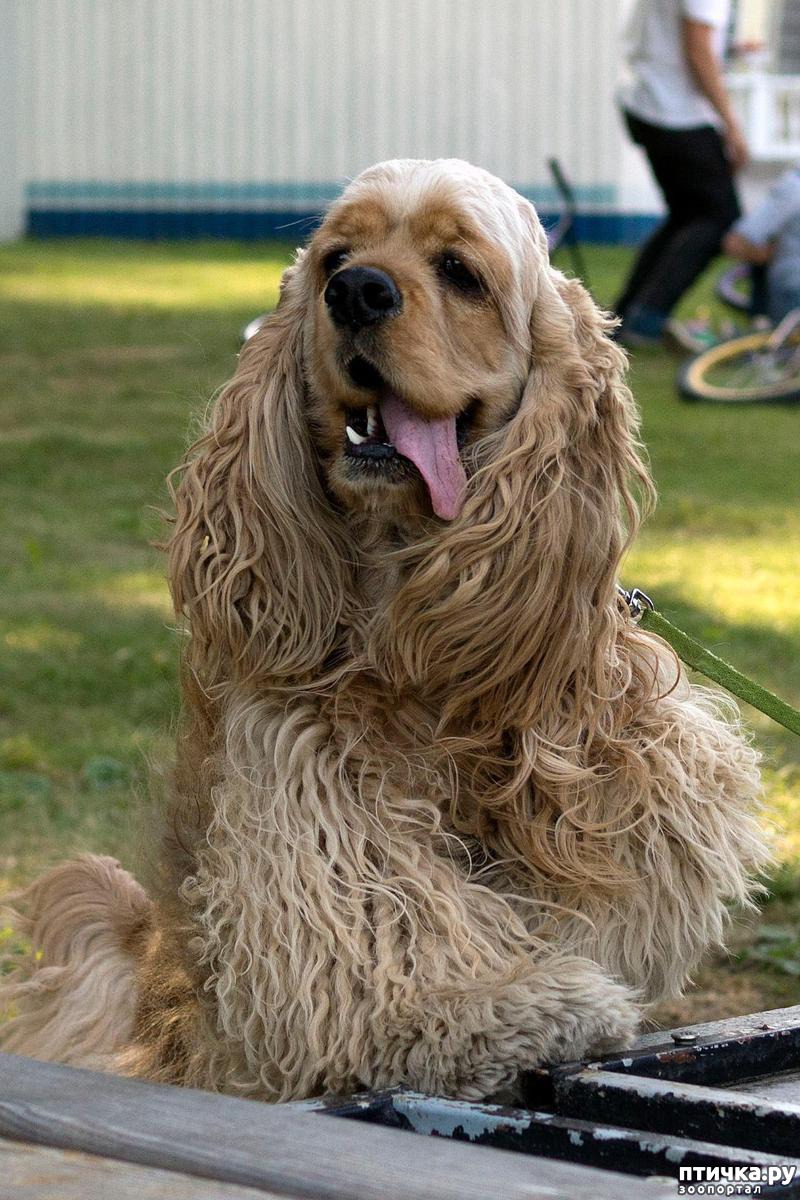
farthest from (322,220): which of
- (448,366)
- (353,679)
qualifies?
(353,679)

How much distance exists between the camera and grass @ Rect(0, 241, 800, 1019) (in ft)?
15.0

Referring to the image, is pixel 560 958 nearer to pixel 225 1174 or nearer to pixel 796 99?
pixel 225 1174

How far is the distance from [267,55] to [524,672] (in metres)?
23.7

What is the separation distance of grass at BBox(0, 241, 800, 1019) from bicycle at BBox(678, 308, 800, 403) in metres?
0.18

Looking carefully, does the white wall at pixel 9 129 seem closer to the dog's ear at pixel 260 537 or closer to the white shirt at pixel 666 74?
the white shirt at pixel 666 74

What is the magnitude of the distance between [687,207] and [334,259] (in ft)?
29.9

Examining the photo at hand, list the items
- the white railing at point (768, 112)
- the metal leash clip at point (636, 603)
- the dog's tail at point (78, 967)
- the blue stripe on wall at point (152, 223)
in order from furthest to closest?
the blue stripe on wall at point (152, 223) < the white railing at point (768, 112) < the dog's tail at point (78, 967) < the metal leash clip at point (636, 603)

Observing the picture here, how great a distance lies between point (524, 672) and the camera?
2637 millimetres

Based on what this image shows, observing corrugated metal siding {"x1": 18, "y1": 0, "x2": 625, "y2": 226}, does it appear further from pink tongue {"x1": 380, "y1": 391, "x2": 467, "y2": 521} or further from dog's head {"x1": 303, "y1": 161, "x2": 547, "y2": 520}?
pink tongue {"x1": 380, "y1": 391, "x2": 467, "y2": 521}

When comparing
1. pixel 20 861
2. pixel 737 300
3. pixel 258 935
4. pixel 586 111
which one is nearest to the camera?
pixel 258 935

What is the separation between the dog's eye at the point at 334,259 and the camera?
2.73m

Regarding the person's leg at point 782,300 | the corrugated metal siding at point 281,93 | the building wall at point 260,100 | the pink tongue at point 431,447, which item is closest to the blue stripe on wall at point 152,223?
the building wall at point 260,100

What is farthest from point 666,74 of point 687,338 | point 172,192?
point 172,192

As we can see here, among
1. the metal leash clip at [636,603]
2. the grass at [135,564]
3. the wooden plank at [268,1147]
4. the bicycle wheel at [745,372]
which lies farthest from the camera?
the bicycle wheel at [745,372]
